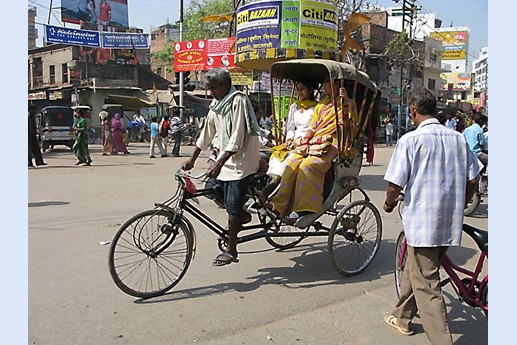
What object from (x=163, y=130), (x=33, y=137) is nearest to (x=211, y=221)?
(x=33, y=137)

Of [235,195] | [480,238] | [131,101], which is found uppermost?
[131,101]

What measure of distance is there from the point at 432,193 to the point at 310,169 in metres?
1.73

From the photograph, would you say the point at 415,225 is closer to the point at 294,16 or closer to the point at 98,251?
the point at 98,251

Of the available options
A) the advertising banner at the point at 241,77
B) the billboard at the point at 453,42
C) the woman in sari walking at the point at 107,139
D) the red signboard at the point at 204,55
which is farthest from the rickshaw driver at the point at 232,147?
the billboard at the point at 453,42

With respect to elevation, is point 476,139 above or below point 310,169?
above

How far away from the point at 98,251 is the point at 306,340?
300 centimetres

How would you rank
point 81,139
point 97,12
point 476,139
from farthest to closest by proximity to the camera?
point 97,12 → point 81,139 → point 476,139

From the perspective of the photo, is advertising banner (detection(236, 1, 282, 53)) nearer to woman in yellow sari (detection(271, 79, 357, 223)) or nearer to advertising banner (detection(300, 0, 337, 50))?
advertising banner (detection(300, 0, 337, 50))

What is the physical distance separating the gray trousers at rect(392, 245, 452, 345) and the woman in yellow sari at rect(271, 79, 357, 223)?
1.54 metres

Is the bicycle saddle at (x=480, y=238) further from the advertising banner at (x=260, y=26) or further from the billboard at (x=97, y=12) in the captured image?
the billboard at (x=97, y=12)

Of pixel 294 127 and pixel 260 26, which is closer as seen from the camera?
pixel 294 127

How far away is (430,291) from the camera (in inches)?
122

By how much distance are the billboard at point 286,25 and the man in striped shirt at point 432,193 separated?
21.8ft

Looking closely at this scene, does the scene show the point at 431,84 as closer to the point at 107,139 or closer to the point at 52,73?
the point at 52,73
